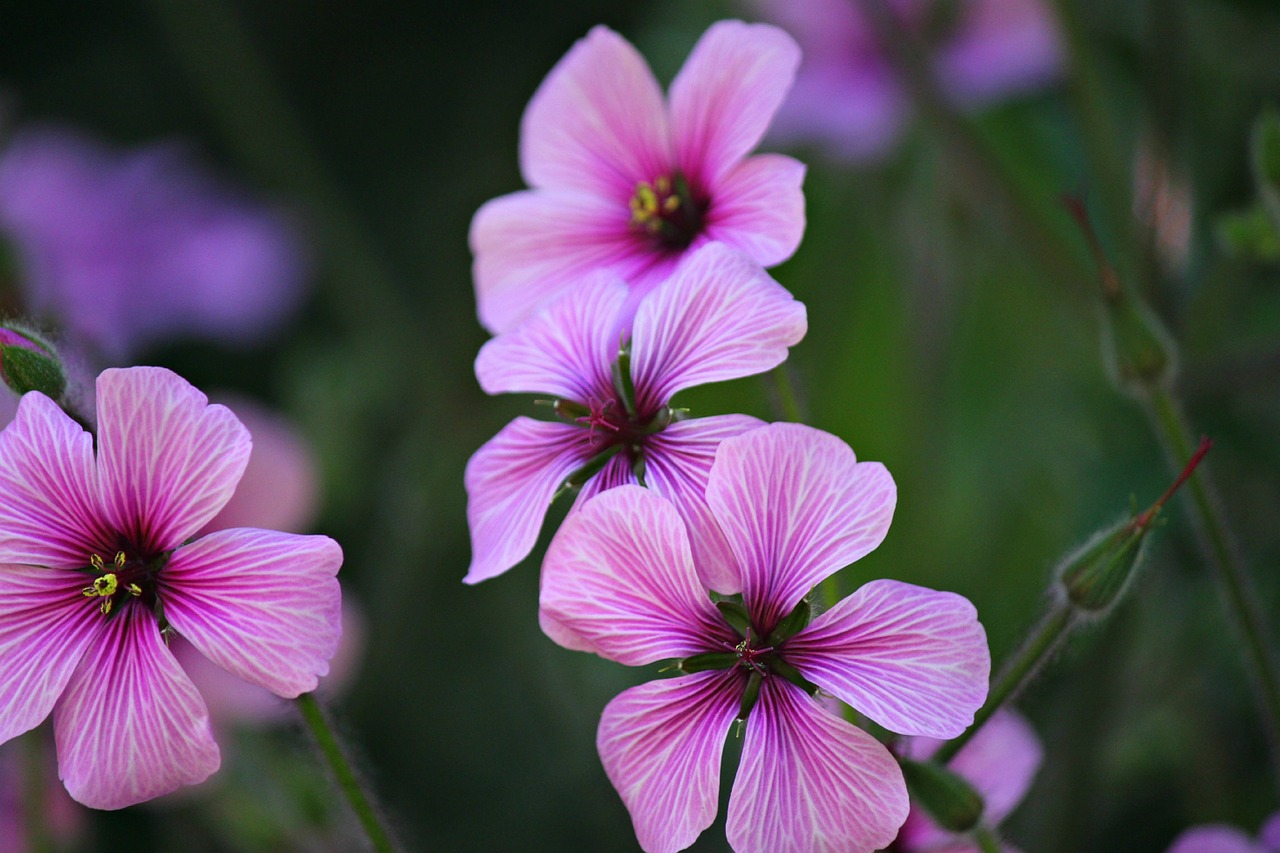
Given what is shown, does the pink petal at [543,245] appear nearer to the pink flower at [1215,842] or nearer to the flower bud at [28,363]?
the flower bud at [28,363]

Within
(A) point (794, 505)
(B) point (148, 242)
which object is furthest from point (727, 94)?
(B) point (148, 242)

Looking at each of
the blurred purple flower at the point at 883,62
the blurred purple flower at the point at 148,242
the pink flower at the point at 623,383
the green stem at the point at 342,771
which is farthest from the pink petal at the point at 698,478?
the blurred purple flower at the point at 148,242

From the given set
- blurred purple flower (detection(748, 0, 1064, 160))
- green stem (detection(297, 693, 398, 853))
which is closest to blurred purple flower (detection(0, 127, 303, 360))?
blurred purple flower (detection(748, 0, 1064, 160))

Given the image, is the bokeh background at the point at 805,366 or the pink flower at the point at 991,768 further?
the bokeh background at the point at 805,366

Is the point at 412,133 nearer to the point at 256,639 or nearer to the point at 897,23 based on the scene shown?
the point at 897,23

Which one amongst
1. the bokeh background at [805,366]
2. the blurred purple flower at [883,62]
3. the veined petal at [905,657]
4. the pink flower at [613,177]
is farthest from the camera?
the blurred purple flower at [883,62]
